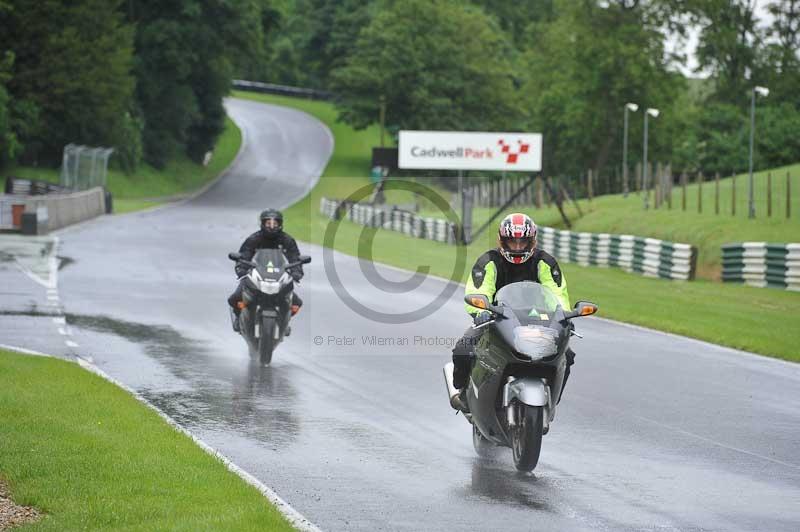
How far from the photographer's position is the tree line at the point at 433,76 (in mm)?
73188

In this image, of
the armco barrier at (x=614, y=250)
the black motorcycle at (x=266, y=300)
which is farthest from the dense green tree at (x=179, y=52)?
the black motorcycle at (x=266, y=300)

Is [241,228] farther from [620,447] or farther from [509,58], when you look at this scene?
[509,58]

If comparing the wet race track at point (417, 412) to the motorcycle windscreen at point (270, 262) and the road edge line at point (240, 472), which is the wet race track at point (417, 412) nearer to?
the road edge line at point (240, 472)

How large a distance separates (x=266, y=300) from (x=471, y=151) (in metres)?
→ 35.0

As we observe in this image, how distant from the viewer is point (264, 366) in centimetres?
1570

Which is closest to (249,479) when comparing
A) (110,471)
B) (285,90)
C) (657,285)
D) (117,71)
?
(110,471)

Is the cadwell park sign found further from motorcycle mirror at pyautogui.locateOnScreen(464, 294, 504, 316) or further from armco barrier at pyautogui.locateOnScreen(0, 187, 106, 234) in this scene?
motorcycle mirror at pyautogui.locateOnScreen(464, 294, 504, 316)

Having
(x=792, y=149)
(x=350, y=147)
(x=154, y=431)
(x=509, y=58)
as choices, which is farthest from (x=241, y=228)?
(x=509, y=58)

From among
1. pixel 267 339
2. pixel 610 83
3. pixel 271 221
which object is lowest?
pixel 267 339

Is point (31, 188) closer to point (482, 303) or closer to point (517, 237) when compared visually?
point (517, 237)

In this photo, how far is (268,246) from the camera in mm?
16625

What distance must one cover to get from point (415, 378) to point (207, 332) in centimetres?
495

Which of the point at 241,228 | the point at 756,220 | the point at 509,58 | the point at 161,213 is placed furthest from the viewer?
the point at 509,58

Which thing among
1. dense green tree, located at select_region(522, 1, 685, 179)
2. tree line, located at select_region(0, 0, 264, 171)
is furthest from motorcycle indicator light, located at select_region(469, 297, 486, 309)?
dense green tree, located at select_region(522, 1, 685, 179)
